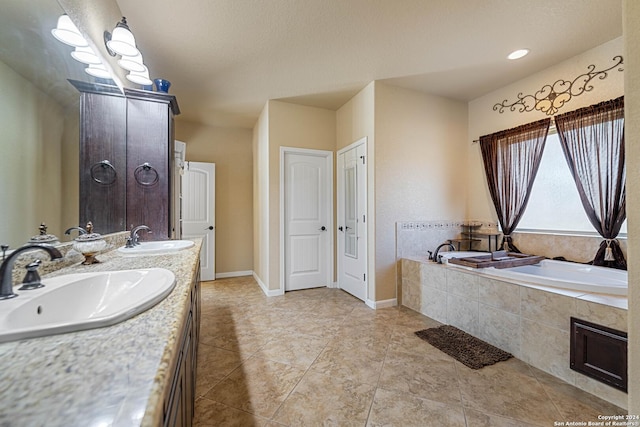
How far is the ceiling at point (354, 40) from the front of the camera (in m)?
1.88

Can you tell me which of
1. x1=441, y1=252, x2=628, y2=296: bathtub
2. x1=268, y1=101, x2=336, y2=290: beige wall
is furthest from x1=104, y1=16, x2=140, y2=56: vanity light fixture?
x1=441, y1=252, x2=628, y2=296: bathtub

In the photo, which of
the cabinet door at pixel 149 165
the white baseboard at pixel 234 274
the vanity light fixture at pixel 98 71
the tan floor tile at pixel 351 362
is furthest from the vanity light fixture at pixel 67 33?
the white baseboard at pixel 234 274

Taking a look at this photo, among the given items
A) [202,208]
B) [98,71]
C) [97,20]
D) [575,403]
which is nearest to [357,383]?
[575,403]

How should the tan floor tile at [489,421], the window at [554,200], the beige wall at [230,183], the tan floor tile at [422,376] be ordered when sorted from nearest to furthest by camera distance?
the tan floor tile at [489,421] < the tan floor tile at [422,376] < the window at [554,200] < the beige wall at [230,183]

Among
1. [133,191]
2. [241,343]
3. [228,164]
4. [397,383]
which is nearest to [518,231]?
[397,383]

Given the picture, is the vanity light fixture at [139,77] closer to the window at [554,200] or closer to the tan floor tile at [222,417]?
the tan floor tile at [222,417]

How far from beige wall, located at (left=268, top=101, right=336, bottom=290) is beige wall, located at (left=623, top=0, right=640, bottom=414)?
304cm

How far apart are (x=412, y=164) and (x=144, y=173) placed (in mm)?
2778

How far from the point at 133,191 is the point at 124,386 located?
85.6 inches

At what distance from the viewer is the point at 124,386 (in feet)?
1.35

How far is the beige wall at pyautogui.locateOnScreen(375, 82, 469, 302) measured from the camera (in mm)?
2961

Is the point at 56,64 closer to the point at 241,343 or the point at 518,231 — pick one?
the point at 241,343

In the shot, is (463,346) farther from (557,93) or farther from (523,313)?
(557,93)

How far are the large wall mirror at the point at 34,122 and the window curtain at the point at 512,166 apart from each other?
3.85 m
